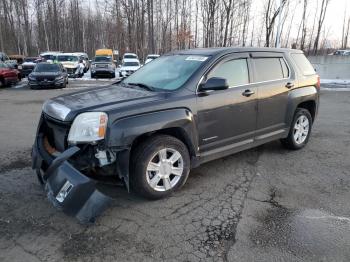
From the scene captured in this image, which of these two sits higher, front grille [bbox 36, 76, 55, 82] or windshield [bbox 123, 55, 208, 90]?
windshield [bbox 123, 55, 208, 90]

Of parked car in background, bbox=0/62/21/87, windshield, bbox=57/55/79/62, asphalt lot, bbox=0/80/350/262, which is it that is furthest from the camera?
windshield, bbox=57/55/79/62

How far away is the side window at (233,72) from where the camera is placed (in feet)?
14.5

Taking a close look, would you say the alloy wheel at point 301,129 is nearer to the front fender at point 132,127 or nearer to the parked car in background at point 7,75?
the front fender at point 132,127

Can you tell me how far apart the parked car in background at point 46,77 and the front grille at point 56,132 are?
46.8ft

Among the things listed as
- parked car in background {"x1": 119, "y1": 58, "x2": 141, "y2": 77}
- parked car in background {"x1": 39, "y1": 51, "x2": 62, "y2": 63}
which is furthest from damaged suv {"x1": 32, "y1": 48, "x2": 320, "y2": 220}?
parked car in background {"x1": 39, "y1": 51, "x2": 62, "y2": 63}

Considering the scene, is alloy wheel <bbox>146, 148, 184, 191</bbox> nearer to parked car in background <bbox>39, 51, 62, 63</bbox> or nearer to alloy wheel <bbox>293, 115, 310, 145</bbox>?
alloy wheel <bbox>293, 115, 310, 145</bbox>

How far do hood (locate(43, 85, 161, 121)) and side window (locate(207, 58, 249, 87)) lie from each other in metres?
0.98

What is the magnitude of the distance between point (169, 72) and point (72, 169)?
2021 mm

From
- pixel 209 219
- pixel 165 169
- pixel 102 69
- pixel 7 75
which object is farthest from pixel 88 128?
pixel 102 69

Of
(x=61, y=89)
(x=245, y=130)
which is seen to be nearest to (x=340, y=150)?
(x=245, y=130)

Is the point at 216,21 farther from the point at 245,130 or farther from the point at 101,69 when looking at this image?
the point at 245,130

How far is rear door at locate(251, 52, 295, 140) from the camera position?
4.92 m

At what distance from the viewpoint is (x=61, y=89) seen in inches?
697

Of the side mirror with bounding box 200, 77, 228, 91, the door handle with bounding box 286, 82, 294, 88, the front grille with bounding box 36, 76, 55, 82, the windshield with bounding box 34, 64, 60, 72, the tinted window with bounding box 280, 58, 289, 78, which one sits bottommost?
the front grille with bounding box 36, 76, 55, 82
